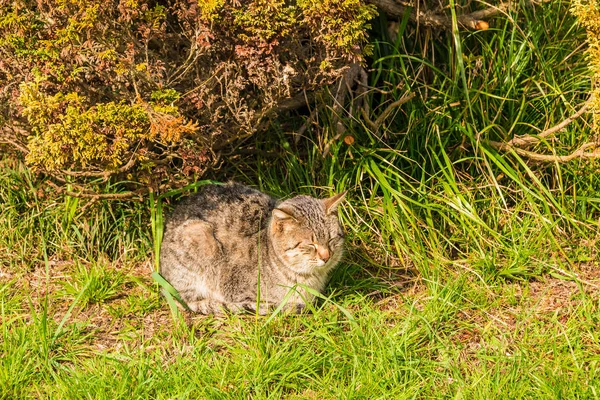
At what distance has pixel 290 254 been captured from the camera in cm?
480

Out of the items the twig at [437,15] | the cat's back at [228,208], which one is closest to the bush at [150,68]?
the cat's back at [228,208]

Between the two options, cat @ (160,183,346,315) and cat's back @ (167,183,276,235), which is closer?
cat @ (160,183,346,315)

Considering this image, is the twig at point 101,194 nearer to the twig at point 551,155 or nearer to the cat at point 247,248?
the cat at point 247,248

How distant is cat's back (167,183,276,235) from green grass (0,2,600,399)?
20cm

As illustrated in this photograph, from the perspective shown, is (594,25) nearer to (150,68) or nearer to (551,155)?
(551,155)

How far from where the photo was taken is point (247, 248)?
498cm

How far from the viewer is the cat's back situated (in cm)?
503

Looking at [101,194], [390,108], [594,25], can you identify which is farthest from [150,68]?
[594,25]

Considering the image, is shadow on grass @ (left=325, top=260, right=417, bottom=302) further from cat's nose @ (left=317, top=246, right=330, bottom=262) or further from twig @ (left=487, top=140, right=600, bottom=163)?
twig @ (left=487, top=140, right=600, bottom=163)

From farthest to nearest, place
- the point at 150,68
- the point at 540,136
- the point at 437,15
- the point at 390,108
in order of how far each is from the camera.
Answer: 1. the point at 437,15
2. the point at 390,108
3. the point at 540,136
4. the point at 150,68

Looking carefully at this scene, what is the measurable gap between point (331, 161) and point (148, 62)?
62.5 inches

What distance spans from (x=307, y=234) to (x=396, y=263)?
35.0 inches

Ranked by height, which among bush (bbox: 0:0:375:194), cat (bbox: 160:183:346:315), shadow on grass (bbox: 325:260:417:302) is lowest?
shadow on grass (bbox: 325:260:417:302)

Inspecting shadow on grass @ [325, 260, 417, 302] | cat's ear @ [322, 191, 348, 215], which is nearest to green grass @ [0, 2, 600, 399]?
shadow on grass @ [325, 260, 417, 302]
